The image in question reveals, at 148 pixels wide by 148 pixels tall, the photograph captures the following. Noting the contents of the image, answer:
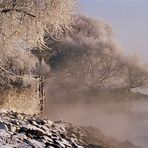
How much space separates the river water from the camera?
30.8m

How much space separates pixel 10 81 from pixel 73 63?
39.0 meters

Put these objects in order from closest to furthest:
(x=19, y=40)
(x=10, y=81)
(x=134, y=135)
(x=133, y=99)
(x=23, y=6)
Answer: (x=23, y=6) < (x=19, y=40) < (x=10, y=81) < (x=134, y=135) < (x=133, y=99)

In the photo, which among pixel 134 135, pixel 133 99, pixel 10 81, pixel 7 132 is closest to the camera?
pixel 7 132

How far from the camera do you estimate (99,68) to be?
2501 inches

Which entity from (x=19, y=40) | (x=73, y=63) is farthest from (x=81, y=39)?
(x=19, y=40)

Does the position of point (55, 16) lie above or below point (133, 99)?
above

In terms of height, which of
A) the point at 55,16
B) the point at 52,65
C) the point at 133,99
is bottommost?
the point at 133,99

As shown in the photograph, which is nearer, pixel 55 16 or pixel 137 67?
pixel 55 16

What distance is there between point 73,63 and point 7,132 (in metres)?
48.7

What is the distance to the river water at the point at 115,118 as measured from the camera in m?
30.8

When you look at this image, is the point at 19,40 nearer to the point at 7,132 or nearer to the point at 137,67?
the point at 7,132

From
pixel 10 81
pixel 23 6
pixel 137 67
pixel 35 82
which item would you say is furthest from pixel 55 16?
pixel 137 67

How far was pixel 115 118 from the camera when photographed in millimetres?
41500

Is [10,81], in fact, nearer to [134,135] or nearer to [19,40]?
[19,40]
